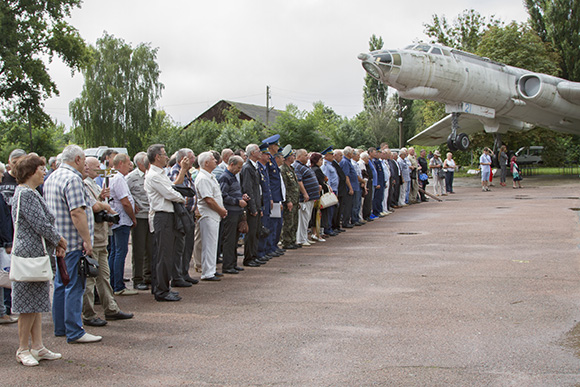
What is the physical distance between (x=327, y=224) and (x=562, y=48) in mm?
34576

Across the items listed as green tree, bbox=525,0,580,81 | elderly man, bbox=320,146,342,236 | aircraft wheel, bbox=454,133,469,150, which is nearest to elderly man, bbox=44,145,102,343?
elderly man, bbox=320,146,342,236

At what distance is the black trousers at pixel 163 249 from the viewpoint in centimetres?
668

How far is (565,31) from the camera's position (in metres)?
39.7

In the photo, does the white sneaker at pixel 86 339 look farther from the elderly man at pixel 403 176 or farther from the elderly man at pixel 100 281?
the elderly man at pixel 403 176

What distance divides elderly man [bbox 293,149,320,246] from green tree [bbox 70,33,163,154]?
124ft

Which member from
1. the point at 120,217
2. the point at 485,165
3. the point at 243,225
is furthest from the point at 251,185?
the point at 485,165

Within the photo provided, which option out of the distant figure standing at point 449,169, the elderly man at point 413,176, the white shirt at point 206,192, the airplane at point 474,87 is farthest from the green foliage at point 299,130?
the white shirt at point 206,192

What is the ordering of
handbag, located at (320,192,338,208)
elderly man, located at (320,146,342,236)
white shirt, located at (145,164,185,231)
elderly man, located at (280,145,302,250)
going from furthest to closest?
elderly man, located at (320,146,342,236) < handbag, located at (320,192,338,208) < elderly man, located at (280,145,302,250) < white shirt, located at (145,164,185,231)

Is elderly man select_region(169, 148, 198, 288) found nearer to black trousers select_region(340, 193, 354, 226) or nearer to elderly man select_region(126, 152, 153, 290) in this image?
elderly man select_region(126, 152, 153, 290)

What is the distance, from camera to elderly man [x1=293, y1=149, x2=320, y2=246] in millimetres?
11328

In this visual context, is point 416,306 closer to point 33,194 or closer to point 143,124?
point 33,194

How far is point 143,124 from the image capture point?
155ft

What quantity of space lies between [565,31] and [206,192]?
3966 cm

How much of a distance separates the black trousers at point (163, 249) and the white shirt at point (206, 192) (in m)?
1.08
